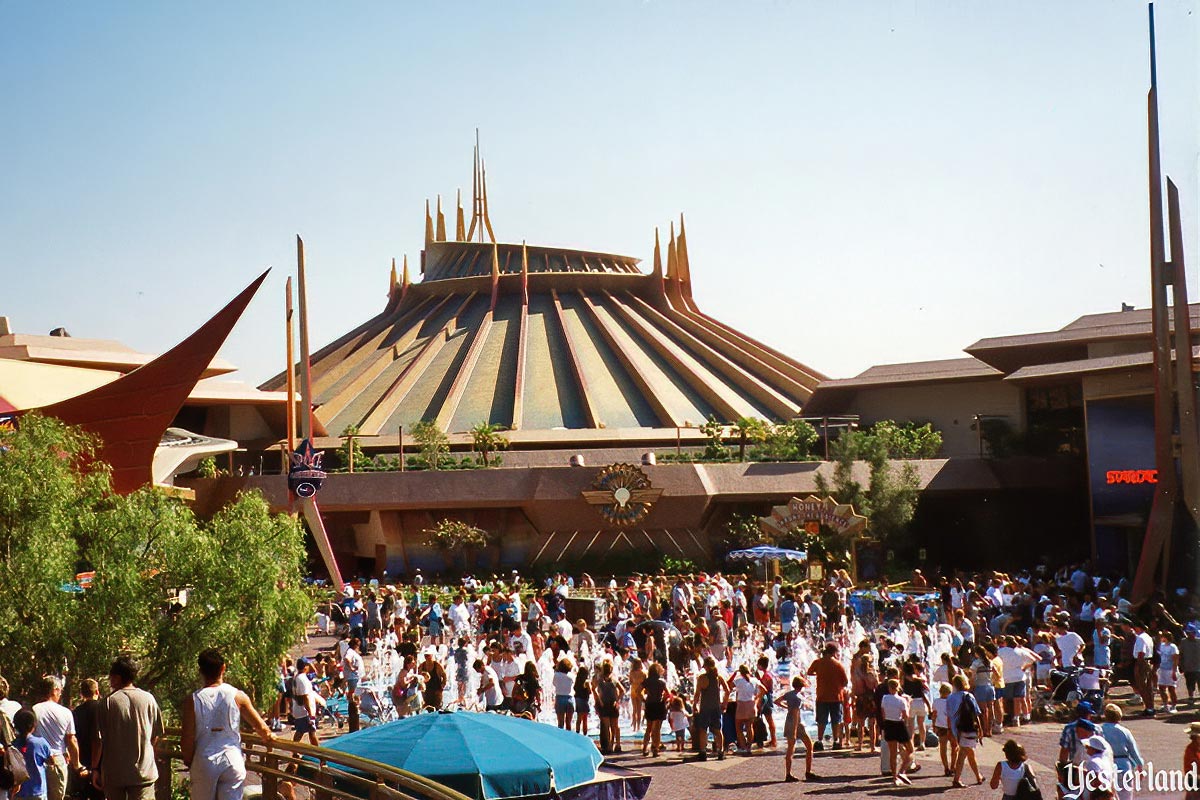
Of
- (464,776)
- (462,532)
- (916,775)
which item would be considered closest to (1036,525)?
(462,532)

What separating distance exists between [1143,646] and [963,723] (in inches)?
191

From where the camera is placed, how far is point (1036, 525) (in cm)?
3616

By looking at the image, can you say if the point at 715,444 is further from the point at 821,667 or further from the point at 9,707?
the point at 9,707

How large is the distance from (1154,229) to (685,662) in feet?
45.7

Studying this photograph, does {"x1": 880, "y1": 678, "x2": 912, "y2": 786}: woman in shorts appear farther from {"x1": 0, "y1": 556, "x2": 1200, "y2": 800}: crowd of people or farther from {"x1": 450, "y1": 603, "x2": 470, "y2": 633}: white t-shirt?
{"x1": 450, "y1": 603, "x2": 470, "y2": 633}: white t-shirt

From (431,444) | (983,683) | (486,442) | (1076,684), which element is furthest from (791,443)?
(983,683)

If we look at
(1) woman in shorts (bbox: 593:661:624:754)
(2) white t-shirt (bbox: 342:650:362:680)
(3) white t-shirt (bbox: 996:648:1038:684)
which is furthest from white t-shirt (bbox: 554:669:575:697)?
(3) white t-shirt (bbox: 996:648:1038:684)

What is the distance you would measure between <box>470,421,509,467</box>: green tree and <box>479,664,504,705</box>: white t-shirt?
2229cm

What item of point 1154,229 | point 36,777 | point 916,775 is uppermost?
point 1154,229

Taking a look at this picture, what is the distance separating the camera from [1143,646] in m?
15.4

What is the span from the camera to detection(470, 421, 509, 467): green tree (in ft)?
124

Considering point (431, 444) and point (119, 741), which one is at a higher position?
point (431, 444)

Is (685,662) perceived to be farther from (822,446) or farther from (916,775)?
(822,446)

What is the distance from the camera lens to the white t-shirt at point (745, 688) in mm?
13805
